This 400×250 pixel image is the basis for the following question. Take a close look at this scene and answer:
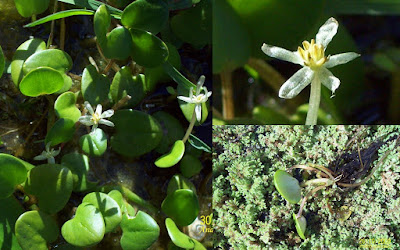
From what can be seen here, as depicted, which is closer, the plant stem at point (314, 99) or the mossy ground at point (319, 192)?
the plant stem at point (314, 99)

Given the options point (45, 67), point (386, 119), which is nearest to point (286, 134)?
point (386, 119)

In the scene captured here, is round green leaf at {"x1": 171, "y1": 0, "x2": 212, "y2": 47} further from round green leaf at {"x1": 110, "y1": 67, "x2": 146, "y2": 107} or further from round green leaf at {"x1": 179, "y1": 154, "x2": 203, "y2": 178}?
round green leaf at {"x1": 179, "y1": 154, "x2": 203, "y2": 178}

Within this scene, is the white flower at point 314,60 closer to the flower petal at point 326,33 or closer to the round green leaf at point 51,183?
the flower petal at point 326,33

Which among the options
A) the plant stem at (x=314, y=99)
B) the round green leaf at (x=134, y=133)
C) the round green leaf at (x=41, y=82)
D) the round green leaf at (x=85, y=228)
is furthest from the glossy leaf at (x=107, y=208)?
the plant stem at (x=314, y=99)

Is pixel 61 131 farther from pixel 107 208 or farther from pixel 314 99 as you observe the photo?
pixel 314 99

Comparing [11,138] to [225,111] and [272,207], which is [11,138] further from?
[272,207]

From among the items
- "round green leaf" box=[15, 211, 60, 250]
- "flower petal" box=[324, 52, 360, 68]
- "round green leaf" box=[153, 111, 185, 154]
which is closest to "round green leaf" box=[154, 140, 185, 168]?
"round green leaf" box=[153, 111, 185, 154]
